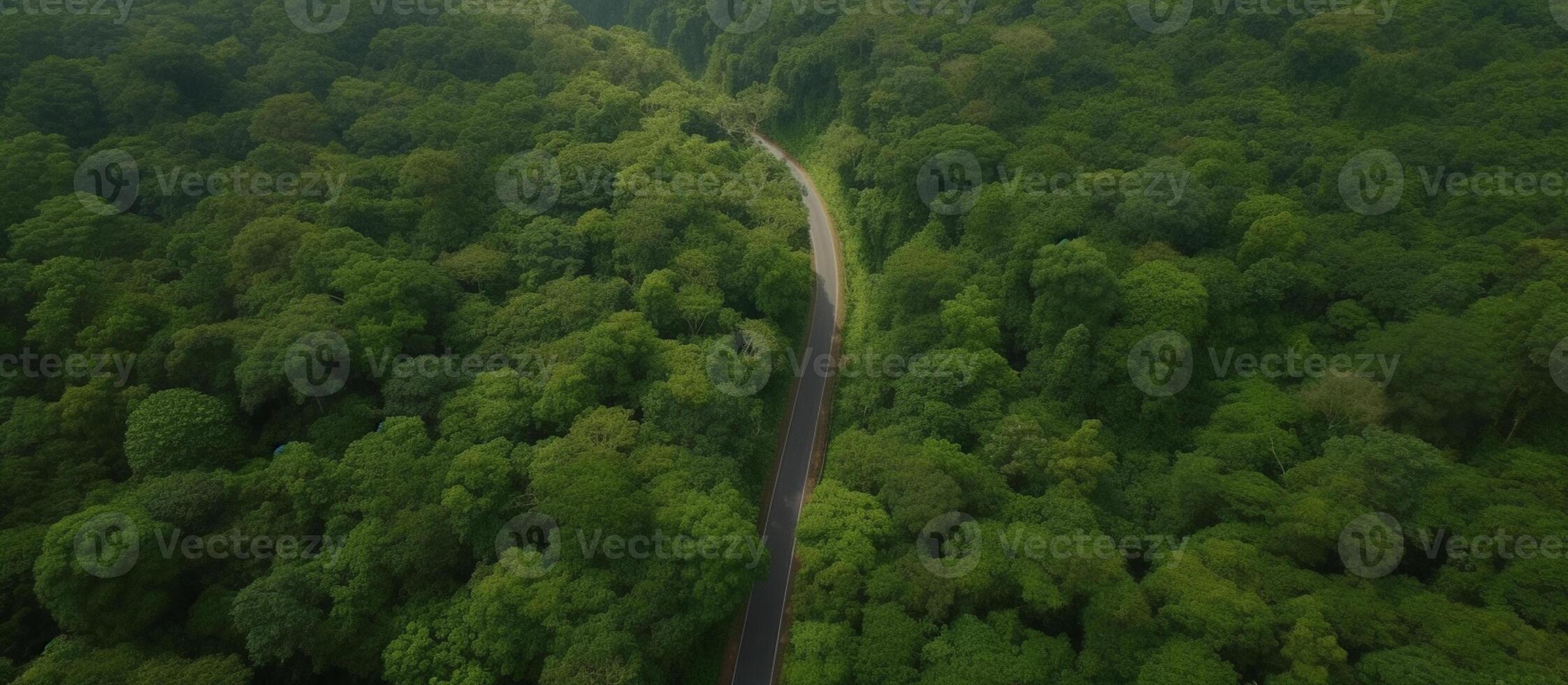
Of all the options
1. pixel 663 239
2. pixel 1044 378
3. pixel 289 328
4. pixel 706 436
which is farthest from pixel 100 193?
pixel 1044 378

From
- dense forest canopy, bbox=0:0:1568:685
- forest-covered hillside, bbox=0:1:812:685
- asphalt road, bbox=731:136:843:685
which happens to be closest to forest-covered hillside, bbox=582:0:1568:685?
dense forest canopy, bbox=0:0:1568:685

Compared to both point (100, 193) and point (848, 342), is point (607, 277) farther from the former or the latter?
point (100, 193)

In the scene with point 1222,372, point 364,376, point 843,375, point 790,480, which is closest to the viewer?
point 1222,372

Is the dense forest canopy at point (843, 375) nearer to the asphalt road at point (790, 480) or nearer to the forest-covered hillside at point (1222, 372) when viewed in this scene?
the forest-covered hillside at point (1222, 372)

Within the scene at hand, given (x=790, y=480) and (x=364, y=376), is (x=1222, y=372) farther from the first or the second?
(x=364, y=376)

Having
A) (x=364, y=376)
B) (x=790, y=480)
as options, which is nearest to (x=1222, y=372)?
(x=790, y=480)
